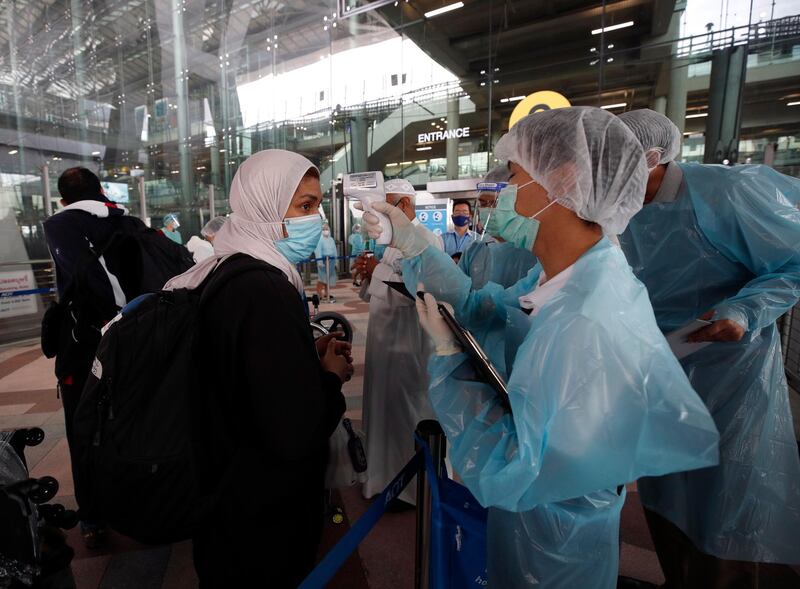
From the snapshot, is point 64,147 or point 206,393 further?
point 64,147

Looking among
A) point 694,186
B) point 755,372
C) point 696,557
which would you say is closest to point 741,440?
point 755,372

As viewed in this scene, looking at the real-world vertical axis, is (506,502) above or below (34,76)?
below

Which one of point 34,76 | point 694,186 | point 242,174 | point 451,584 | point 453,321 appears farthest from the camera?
point 34,76

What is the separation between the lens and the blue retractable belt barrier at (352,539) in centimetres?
103

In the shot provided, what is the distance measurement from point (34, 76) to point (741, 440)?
13283 millimetres

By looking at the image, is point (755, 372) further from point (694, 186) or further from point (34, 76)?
point (34, 76)

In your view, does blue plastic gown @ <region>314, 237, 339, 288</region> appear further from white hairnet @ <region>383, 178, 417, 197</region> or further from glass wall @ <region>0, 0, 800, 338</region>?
white hairnet @ <region>383, 178, 417, 197</region>

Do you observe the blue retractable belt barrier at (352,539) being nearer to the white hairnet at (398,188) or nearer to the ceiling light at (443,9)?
the white hairnet at (398,188)

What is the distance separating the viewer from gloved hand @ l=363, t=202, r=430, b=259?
1519 millimetres

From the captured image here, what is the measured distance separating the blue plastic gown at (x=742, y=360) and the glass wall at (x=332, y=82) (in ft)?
26.8

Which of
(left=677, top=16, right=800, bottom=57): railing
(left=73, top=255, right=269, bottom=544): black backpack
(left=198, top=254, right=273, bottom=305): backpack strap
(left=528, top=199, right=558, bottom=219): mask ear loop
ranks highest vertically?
(left=677, top=16, right=800, bottom=57): railing

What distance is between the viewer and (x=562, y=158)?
1.06 m

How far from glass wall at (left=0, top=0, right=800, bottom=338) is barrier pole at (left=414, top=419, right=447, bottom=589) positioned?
25.3 ft

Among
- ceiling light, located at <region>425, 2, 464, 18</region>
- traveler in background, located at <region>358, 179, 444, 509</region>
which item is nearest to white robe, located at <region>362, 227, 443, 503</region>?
traveler in background, located at <region>358, 179, 444, 509</region>
